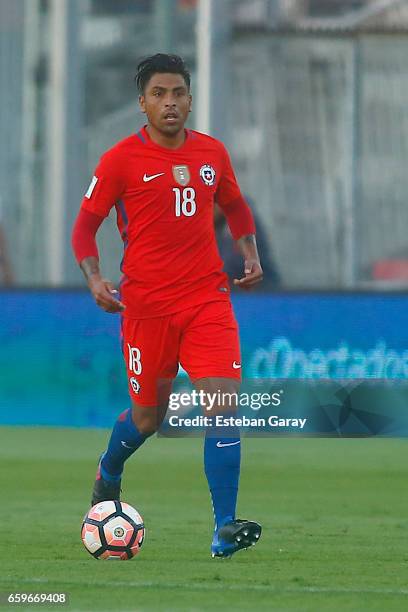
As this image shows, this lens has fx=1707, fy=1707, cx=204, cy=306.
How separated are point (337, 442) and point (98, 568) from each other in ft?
20.0

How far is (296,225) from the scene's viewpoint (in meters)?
14.5

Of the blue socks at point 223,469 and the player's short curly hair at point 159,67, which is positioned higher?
the player's short curly hair at point 159,67

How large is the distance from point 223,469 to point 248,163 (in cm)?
848

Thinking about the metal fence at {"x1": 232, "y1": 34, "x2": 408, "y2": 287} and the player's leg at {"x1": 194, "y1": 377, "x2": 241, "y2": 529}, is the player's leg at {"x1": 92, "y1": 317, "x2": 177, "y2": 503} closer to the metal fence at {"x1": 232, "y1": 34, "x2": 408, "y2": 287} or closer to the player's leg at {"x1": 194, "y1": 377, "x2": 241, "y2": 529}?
the player's leg at {"x1": 194, "y1": 377, "x2": 241, "y2": 529}

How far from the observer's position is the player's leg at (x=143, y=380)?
6629 millimetres

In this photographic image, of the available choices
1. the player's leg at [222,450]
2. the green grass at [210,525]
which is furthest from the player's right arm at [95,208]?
the green grass at [210,525]

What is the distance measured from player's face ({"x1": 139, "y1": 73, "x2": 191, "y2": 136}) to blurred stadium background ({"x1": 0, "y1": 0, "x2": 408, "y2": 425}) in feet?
17.5

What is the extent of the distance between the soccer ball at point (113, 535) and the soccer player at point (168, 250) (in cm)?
35

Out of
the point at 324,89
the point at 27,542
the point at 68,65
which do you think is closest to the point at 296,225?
the point at 324,89

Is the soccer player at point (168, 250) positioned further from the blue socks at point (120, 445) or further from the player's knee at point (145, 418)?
the blue socks at point (120, 445)

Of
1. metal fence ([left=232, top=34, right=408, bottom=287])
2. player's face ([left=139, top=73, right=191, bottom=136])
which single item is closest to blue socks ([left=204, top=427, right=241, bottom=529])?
player's face ([left=139, top=73, right=191, bottom=136])

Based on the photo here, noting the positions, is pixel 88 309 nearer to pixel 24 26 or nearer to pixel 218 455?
pixel 24 26

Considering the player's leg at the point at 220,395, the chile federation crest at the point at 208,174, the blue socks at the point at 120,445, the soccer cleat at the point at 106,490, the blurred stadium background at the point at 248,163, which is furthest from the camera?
the blurred stadium background at the point at 248,163

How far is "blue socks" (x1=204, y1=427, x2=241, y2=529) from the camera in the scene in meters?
6.38
